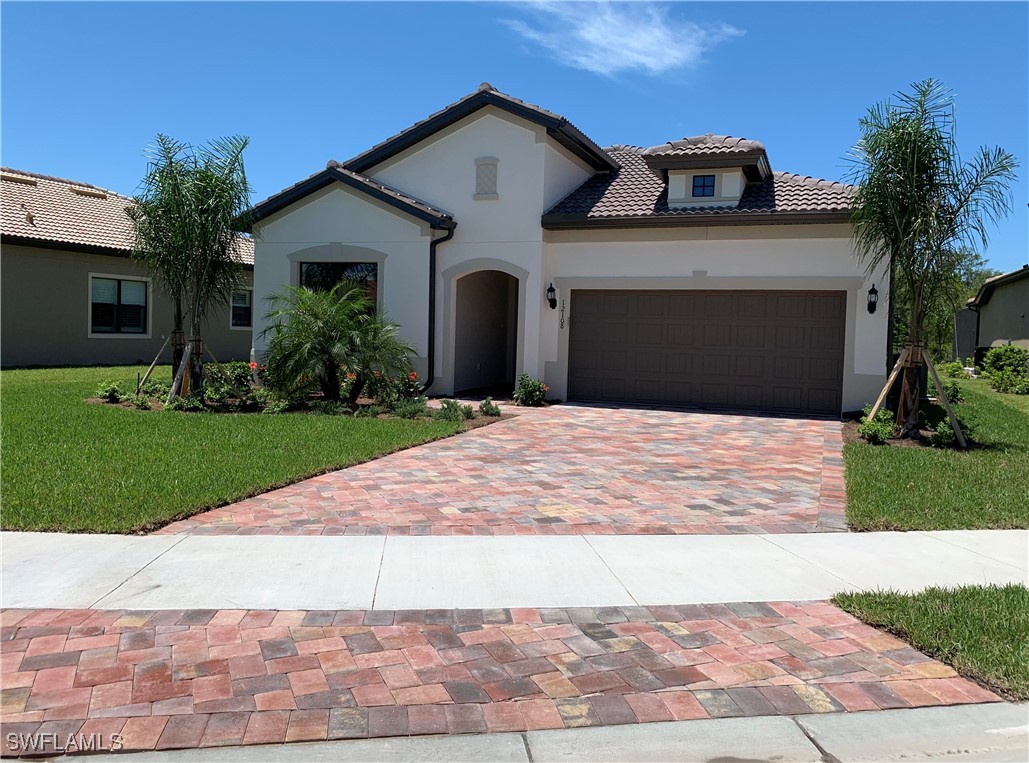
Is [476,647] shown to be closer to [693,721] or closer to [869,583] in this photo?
[693,721]

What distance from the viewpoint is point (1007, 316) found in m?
31.2

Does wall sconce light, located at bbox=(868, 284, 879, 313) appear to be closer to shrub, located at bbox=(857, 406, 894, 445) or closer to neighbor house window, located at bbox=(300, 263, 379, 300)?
shrub, located at bbox=(857, 406, 894, 445)

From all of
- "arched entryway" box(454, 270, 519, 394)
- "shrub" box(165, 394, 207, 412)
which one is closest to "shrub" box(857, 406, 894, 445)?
"arched entryway" box(454, 270, 519, 394)

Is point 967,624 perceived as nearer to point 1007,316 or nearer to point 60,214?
point 60,214

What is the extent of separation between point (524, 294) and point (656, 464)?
8.25m

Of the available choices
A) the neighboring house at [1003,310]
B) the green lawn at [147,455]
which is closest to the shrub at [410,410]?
the green lawn at [147,455]

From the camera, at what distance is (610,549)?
21.4 feet

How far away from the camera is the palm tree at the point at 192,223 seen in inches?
560

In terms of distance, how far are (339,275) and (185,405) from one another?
568 cm

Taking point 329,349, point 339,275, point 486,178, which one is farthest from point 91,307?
point 486,178

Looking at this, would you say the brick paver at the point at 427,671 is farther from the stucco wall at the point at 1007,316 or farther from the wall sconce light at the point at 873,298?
the stucco wall at the point at 1007,316

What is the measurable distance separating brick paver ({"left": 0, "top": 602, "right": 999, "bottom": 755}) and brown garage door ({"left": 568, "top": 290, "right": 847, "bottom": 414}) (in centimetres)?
1208

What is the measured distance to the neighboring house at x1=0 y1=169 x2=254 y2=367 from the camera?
21.2 metres

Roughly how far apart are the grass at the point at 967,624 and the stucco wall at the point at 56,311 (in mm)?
17763
